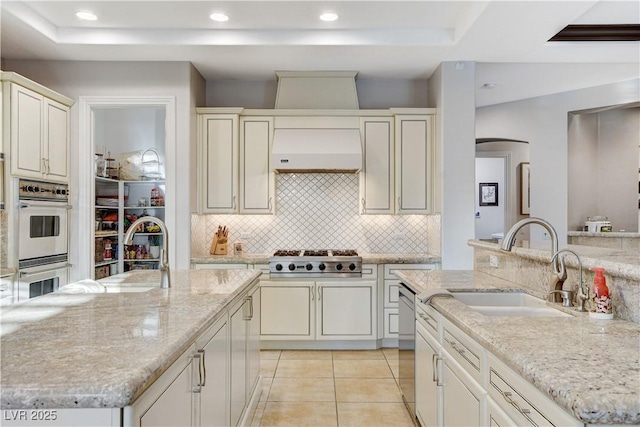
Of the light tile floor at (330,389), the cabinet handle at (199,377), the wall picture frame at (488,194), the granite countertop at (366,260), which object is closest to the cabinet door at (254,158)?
the granite countertop at (366,260)

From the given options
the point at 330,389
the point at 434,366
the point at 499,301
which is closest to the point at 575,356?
the point at 434,366

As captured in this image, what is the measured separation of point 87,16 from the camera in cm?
347

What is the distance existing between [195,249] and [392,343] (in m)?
2.24

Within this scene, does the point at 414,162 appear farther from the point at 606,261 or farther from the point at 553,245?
the point at 606,261

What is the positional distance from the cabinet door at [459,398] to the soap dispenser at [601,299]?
0.57 metres

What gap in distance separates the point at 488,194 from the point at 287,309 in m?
4.22

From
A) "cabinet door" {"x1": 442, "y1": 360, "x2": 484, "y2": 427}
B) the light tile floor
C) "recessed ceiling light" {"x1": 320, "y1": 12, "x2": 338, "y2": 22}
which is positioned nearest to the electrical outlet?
"cabinet door" {"x1": 442, "y1": 360, "x2": 484, "y2": 427}

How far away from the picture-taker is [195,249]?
14.3 ft

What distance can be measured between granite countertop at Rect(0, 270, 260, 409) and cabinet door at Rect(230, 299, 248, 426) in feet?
0.67

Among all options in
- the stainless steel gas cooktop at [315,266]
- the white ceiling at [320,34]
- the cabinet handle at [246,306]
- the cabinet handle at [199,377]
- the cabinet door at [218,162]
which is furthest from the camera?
the cabinet door at [218,162]

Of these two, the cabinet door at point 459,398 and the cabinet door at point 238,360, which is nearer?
the cabinet door at point 459,398

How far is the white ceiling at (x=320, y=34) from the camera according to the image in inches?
128

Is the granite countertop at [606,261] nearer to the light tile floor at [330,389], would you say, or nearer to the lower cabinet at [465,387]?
the lower cabinet at [465,387]

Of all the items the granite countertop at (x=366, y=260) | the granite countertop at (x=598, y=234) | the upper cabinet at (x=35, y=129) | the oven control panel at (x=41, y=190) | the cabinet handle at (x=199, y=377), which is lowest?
the cabinet handle at (x=199, y=377)
